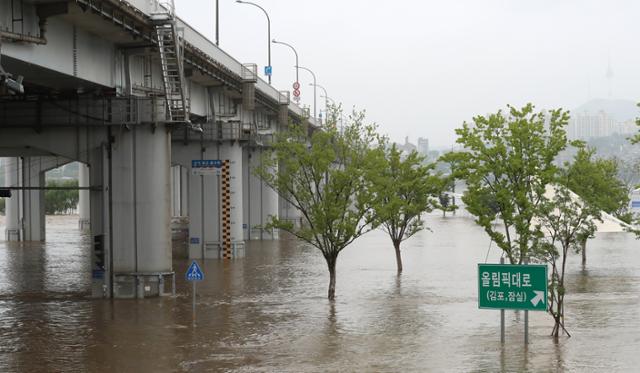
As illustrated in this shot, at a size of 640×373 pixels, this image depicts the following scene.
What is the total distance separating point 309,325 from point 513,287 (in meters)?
5.93

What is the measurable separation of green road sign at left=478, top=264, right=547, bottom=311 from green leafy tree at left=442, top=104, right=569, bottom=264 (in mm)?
6216

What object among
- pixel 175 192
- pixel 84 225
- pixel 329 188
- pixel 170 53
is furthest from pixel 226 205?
pixel 175 192

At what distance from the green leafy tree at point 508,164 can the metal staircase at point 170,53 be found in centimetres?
911

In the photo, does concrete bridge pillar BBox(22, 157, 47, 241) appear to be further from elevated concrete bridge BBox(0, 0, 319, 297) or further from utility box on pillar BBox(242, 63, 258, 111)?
elevated concrete bridge BBox(0, 0, 319, 297)

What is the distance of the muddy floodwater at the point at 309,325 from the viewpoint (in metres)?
19.9

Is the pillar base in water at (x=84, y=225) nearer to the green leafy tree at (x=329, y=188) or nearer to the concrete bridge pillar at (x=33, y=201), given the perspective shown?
the concrete bridge pillar at (x=33, y=201)

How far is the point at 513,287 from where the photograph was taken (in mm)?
22219

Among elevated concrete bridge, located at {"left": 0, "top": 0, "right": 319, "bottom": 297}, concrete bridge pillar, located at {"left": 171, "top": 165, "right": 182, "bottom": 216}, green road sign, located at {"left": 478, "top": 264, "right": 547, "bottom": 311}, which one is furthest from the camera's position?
concrete bridge pillar, located at {"left": 171, "top": 165, "right": 182, "bottom": 216}

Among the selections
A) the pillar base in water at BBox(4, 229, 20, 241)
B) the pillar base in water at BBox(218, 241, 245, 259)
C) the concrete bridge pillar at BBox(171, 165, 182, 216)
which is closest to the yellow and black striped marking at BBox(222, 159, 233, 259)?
the pillar base in water at BBox(218, 241, 245, 259)

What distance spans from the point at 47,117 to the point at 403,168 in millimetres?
17757

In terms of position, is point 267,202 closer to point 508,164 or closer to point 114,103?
point 114,103

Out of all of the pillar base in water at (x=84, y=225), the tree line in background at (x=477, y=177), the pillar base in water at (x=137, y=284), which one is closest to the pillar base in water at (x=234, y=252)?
the tree line in background at (x=477, y=177)

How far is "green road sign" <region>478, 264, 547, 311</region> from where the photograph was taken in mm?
21969

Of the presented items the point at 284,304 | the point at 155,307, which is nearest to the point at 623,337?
the point at 284,304
